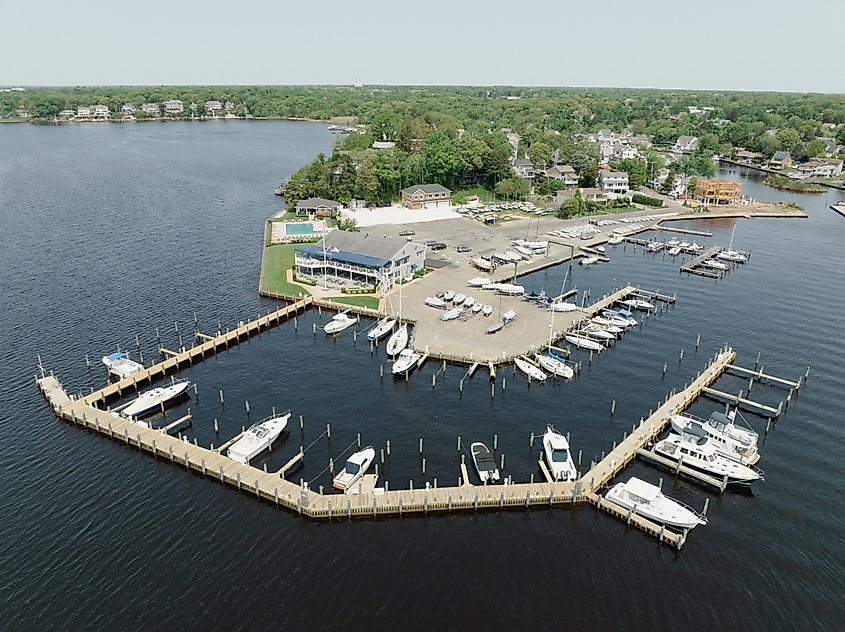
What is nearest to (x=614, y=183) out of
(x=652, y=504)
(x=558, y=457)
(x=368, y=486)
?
(x=558, y=457)

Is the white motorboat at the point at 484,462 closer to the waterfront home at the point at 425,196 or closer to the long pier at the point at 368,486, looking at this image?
the long pier at the point at 368,486

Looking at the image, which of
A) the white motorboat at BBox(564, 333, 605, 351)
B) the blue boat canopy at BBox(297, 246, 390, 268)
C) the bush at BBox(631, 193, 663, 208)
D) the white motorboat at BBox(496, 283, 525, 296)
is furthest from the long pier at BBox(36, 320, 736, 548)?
the bush at BBox(631, 193, 663, 208)

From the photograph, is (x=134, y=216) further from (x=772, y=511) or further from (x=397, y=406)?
(x=772, y=511)

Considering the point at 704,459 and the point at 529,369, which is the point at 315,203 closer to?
the point at 529,369

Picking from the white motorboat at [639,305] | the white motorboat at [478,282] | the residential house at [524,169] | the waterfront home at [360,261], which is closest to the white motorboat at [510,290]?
the white motorboat at [478,282]

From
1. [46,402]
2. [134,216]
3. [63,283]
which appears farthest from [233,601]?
[134,216]

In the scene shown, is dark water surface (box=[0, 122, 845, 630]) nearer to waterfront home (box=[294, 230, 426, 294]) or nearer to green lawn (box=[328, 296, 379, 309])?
green lawn (box=[328, 296, 379, 309])
